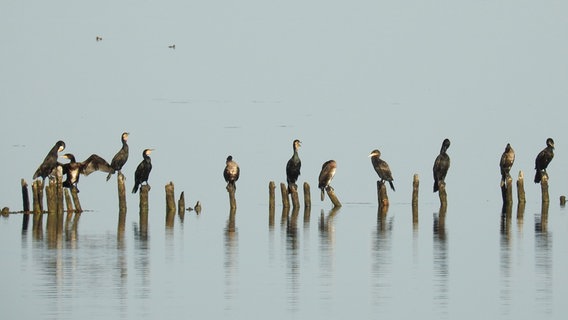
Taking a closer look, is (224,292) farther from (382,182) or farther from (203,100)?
(203,100)

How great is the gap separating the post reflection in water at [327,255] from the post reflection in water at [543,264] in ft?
11.2

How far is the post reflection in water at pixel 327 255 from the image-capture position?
30086 mm

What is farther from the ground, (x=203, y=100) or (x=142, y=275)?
(x=203, y=100)

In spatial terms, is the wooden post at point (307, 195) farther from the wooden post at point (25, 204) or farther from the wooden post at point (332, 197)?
the wooden post at point (25, 204)

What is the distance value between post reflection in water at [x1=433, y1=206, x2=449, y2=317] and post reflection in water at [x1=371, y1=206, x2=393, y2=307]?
2.66 ft

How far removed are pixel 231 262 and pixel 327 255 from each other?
2.08 m

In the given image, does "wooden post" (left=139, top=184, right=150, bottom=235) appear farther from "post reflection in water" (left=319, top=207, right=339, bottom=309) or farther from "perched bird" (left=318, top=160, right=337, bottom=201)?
"perched bird" (left=318, top=160, right=337, bottom=201)

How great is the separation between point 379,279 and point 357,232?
23.7ft

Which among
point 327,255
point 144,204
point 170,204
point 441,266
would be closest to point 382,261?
point 441,266

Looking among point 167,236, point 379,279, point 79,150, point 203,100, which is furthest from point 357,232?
point 203,100

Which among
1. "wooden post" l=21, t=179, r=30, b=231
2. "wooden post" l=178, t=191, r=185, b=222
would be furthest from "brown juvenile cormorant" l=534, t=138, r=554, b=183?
Result: "wooden post" l=21, t=179, r=30, b=231

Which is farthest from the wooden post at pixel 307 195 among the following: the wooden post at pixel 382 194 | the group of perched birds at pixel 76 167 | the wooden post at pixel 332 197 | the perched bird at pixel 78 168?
the perched bird at pixel 78 168

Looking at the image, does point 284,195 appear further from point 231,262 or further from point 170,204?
point 231,262

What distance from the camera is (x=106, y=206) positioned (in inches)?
1838
